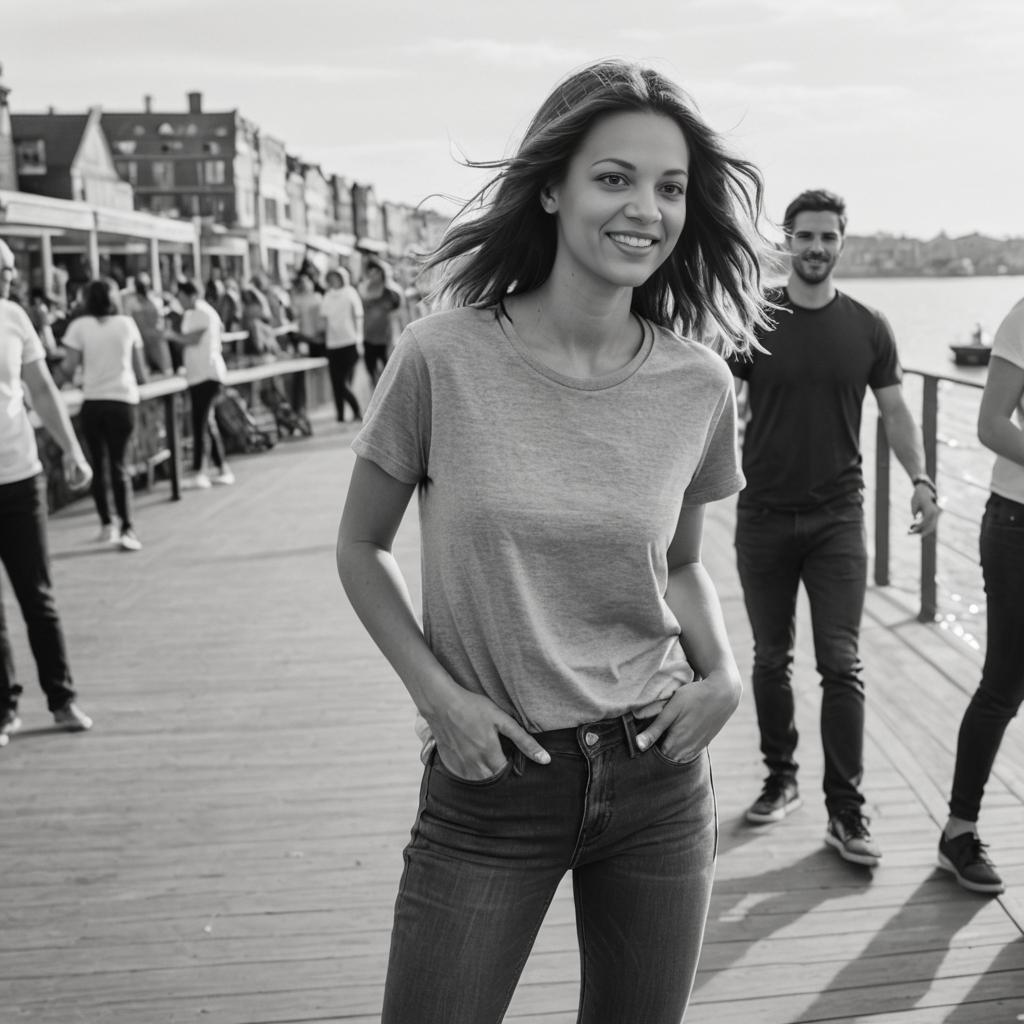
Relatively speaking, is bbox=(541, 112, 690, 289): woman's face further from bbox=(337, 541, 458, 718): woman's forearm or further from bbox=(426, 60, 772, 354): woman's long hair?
bbox=(337, 541, 458, 718): woman's forearm

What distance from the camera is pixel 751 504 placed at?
3918 millimetres

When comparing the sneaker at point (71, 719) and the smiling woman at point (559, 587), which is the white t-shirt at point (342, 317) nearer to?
the sneaker at point (71, 719)

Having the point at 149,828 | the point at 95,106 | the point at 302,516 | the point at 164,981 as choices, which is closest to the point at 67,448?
the point at 149,828

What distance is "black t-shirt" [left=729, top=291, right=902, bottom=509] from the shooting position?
148 inches

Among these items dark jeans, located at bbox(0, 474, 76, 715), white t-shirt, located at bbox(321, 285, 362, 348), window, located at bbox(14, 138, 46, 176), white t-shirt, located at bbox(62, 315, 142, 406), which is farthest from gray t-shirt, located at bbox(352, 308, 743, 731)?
window, located at bbox(14, 138, 46, 176)

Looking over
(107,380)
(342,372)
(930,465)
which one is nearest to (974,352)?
(342,372)

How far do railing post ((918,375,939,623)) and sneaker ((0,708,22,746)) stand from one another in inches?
158

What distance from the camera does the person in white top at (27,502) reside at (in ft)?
15.5

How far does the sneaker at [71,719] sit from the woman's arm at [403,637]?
3.62 metres

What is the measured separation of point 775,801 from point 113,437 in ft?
19.2

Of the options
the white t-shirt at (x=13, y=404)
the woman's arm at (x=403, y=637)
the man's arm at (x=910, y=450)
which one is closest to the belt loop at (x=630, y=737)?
the woman's arm at (x=403, y=637)

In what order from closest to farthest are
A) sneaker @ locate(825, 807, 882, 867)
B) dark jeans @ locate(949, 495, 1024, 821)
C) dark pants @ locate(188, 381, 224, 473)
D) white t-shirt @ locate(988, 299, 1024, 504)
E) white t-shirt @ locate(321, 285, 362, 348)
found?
white t-shirt @ locate(988, 299, 1024, 504) < dark jeans @ locate(949, 495, 1024, 821) < sneaker @ locate(825, 807, 882, 867) < dark pants @ locate(188, 381, 224, 473) < white t-shirt @ locate(321, 285, 362, 348)

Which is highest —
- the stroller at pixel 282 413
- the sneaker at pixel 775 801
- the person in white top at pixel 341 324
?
the person in white top at pixel 341 324

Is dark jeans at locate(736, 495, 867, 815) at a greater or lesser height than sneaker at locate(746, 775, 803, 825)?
greater
